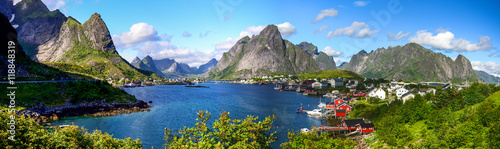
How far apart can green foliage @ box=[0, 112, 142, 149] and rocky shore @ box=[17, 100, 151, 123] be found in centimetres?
5599

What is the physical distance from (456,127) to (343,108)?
2017 inches

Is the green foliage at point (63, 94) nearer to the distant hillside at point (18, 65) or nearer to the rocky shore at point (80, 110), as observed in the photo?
the rocky shore at point (80, 110)

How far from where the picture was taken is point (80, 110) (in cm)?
8294

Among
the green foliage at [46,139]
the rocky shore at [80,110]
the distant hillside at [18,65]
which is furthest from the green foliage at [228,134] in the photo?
the distant hillside at [18,65]

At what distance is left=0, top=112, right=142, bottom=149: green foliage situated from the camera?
63.0ft

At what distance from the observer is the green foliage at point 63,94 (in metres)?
76.4

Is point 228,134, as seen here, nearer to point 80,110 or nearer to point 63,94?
point 80,110

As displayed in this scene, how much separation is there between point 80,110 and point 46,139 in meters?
74.1

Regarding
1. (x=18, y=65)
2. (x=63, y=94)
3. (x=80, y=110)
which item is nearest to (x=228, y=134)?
(x=80, y=110)

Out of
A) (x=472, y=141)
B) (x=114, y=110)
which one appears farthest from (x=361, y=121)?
(x=114, y=110)

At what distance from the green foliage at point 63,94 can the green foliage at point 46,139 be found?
65961 mm

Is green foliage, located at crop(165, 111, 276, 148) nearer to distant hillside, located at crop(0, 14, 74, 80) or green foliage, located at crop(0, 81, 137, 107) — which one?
green foliage, located at crop(0, 81, 137, 107)

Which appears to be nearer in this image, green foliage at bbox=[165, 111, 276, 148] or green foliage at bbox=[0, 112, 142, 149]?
green foliage at bbox=[165, 111, 276, 148]

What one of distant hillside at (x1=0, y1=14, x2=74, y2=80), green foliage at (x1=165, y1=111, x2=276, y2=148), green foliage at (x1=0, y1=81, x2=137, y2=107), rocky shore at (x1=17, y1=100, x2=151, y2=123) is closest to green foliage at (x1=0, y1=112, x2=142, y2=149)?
green foliage at (x1=165, y1=111, x2=276, y2=148)
